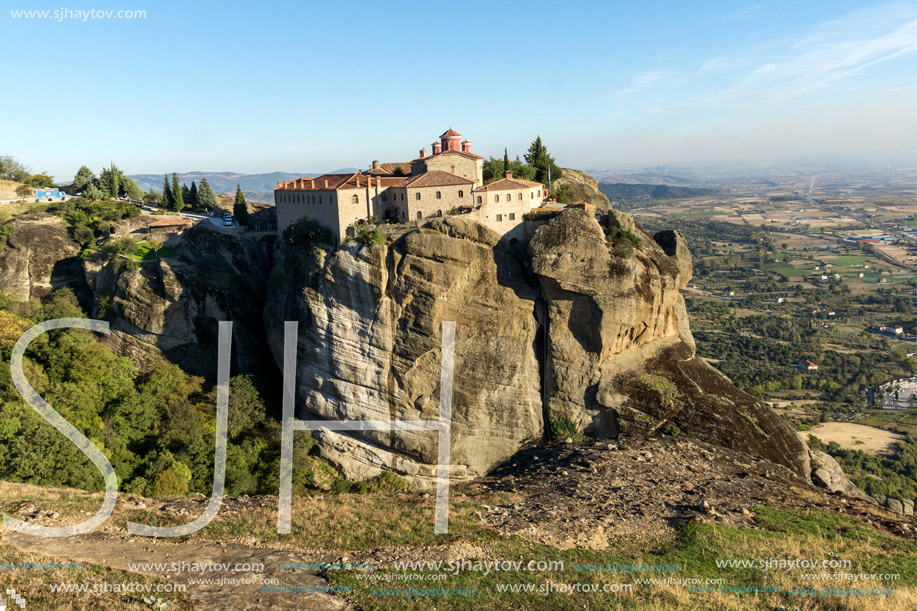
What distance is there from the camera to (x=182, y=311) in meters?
38.4

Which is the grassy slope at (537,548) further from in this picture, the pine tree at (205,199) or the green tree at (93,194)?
the green tree at (93,194)

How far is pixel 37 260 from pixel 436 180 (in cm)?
3349

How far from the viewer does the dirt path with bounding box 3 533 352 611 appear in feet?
48.4

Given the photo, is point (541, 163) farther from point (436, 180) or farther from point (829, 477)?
point (829, 477)

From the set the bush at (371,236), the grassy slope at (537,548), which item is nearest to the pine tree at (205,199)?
the bush at (371,236)

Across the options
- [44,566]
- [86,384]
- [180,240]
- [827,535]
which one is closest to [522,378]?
[827,535]

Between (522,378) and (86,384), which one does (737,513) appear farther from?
(86,384)

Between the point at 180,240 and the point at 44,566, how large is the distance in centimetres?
3272

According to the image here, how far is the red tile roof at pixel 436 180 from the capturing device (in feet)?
106

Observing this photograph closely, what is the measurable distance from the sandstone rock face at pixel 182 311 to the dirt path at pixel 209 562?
21.7 meters

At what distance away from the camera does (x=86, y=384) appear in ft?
109

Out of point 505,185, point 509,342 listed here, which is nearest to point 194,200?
point 505,185

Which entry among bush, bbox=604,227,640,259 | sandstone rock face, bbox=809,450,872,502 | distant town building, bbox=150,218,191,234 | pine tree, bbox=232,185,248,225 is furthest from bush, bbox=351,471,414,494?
distant town building, bbox=150,218,191,234

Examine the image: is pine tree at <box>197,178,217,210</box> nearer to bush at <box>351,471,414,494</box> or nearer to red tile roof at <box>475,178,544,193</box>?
red tile roof at <box>475,178,544,193</box>
